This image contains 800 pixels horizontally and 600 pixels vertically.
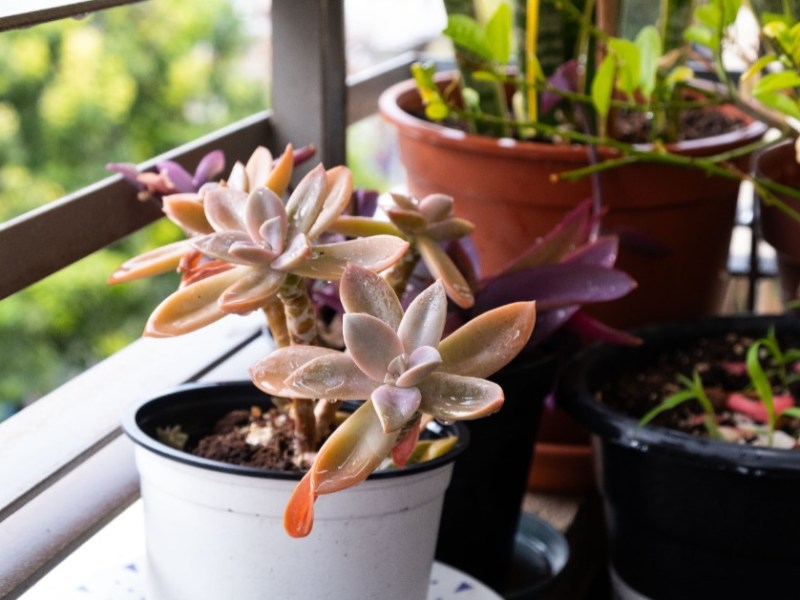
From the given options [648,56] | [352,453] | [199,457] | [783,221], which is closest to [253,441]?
[199,457]

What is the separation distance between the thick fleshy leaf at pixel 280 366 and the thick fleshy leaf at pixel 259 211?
0.06 m

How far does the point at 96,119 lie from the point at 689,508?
4702 mm

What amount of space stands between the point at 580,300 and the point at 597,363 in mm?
135

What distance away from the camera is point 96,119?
201 inches

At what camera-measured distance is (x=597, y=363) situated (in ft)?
2.93

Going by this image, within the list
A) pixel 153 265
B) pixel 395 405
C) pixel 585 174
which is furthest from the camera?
pixel 585 174

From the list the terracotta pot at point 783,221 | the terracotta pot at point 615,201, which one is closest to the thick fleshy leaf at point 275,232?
the terracotta pot at point 615,201

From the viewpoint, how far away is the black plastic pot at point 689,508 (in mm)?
731

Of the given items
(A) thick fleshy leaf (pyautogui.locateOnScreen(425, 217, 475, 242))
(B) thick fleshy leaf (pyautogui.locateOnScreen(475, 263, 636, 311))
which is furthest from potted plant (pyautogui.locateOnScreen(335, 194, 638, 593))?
(A) thick fleshy leaf (pyautogui.locateOnScreen(425, 217, 475, 242))

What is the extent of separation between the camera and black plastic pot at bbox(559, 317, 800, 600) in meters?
0.73

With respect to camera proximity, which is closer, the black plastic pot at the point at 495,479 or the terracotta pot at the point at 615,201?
the black plastic pot at the point at 495,479

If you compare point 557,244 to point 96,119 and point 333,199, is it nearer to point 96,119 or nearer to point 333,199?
point 333,199

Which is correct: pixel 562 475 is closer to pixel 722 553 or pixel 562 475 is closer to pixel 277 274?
pixel 722 553

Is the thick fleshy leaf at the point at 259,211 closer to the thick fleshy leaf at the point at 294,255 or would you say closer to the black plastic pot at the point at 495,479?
the thick fleshy leaf at the point at 294,255
